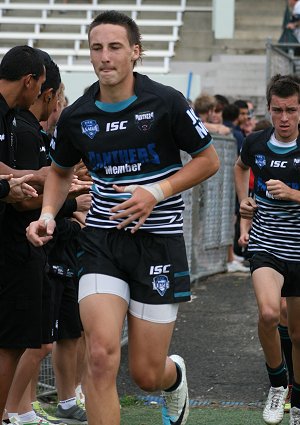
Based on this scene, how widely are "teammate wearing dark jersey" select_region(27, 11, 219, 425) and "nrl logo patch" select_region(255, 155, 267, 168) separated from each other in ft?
5.34

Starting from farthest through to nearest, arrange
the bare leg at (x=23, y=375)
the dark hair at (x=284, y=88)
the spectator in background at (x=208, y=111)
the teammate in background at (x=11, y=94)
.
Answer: the spectator in background at (x=208, y=111) → the dark hair at (x=284, y=88) → the bare leg at (x=23, y=375) → the teammate in background at (x=11, y=94)

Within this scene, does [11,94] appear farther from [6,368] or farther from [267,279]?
[267,279]

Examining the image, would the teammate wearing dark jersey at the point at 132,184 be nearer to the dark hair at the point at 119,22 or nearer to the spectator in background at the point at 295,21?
the dark hair at the point at 119,22

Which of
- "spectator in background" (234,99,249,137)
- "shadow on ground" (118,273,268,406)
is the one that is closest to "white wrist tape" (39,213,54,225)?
"shadow on ground" (118,273,268,406)

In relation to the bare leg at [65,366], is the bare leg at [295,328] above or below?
above

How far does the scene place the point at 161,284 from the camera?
5.34 meters

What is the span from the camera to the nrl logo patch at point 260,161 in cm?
698

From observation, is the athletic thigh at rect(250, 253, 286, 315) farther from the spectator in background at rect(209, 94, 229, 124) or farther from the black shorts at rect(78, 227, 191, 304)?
the spectator in background at rect(209, 94, 229, 124)

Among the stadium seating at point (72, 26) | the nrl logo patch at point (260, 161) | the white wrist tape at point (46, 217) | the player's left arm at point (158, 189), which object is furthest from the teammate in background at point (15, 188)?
the stadium seating at point (72, 26)

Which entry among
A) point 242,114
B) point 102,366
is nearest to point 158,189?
point 102,366

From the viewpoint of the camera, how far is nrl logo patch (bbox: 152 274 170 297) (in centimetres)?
532

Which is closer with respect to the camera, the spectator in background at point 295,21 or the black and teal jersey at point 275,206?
the black and teal jersey at point 275,206

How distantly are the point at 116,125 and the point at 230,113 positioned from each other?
32.1 feet

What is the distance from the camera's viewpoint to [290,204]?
676cm
